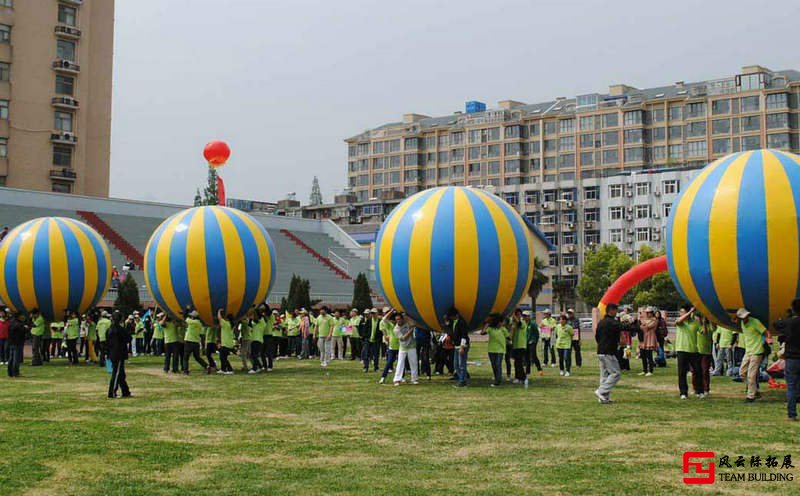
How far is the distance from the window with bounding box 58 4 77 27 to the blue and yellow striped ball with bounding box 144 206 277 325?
39.5 meters

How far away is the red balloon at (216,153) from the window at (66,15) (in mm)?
29171

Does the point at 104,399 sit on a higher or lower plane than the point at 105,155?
lower

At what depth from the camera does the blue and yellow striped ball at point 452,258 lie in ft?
48.6

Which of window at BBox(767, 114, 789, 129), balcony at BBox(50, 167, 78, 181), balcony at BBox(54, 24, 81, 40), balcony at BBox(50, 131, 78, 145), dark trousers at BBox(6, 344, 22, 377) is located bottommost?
dark trousers at BBox(6, 344, 22, 377)

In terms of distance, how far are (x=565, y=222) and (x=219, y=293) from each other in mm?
69936

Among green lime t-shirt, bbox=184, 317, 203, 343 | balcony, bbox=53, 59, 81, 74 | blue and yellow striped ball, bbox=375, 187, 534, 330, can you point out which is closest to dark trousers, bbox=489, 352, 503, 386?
blue and yellow striped ball, bbox=375, 187, 534, 330

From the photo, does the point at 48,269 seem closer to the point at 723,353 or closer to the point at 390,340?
the point at 390,340

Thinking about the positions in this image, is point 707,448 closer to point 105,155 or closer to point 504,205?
point 504,205

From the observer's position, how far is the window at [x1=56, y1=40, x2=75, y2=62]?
172 feet

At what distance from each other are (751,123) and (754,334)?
79216 millimetres

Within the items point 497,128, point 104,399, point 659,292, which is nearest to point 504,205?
point 104,399

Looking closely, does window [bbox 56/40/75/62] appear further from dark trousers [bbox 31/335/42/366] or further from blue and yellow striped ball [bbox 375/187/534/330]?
blue and yellow striped ball [bbox 375/187/534/330]

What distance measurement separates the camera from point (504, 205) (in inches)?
632

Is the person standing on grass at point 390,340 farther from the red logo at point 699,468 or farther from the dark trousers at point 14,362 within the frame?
the red logo at point 699,468
